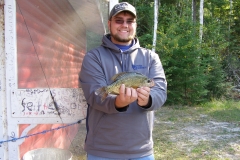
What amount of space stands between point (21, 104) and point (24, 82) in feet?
1.02

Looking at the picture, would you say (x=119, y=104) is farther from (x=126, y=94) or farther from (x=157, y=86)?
(x=157, y=86)

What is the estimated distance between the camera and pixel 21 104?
2359 mm

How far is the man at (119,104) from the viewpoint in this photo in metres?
2.02

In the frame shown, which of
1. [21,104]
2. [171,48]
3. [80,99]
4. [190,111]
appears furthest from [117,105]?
[171,48]

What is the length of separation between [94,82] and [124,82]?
271mm

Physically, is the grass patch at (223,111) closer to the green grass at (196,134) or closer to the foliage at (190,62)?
the green grass at (196,134)

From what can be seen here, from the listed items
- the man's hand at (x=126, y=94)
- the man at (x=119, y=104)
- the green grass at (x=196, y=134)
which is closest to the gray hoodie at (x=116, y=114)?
the man at (x=119, y=104)

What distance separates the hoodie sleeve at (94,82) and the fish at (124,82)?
0.19 ft

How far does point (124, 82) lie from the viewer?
185 centimetres

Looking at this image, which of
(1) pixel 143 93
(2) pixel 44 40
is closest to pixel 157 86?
(1) pixel 143 93

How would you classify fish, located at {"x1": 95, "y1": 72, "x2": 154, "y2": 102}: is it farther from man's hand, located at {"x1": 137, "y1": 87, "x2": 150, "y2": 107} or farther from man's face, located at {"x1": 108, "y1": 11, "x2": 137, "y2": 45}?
man's face, located at {"x1": 108, "y1": 11, "x2": 137, "y2": 45}

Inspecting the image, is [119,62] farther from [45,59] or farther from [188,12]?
[188,12]

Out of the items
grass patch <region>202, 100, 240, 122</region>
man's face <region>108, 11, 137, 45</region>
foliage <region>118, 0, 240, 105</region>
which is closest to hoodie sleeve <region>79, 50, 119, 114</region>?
man's face <region>108, 11, 137, 45</region>

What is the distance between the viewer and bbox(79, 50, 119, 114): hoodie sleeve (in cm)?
195
